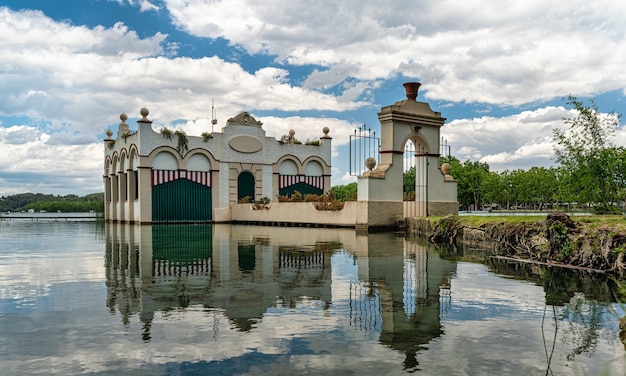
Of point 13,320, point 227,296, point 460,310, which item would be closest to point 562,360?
point 460,310

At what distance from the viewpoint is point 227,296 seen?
8195mm

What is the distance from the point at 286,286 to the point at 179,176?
3120 centimetres

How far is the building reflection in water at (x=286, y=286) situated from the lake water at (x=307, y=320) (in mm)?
31

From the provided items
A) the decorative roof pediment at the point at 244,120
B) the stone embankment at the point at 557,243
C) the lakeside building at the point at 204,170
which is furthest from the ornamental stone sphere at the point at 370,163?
the decorative roof pediment at the point at 244,120

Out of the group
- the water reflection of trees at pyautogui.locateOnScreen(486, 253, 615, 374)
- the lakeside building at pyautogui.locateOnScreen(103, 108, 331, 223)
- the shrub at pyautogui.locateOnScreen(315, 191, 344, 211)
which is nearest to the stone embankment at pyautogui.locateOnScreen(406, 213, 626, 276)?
the water reflection of trees at pyautogui.locateOnScreen(486, 253, 615, 374)

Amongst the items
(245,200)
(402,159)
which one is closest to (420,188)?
(402,159)

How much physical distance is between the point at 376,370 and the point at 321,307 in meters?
2.69

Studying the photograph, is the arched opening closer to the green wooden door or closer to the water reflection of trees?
the green wooden door

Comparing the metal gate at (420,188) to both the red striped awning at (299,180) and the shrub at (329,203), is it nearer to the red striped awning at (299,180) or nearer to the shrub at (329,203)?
the shrub at (329,203)

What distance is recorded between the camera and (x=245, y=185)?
4203 centimetres

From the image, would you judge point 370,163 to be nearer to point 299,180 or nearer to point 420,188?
point 420,188

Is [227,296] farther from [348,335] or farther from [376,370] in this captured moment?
[376,370]

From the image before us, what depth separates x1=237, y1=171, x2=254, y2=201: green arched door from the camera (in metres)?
41.7

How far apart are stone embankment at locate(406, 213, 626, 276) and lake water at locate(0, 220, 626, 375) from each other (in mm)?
885
